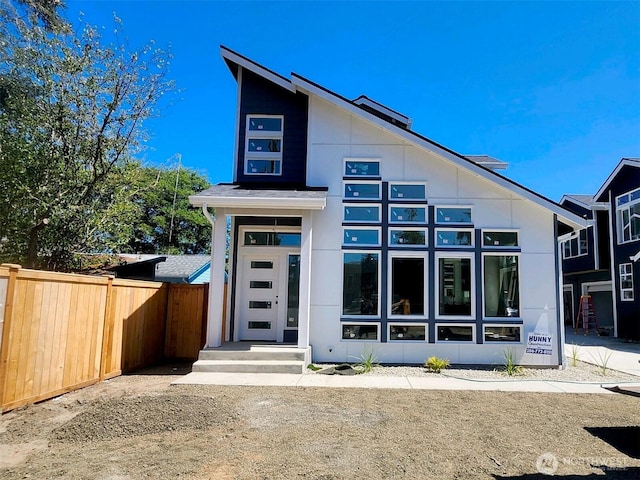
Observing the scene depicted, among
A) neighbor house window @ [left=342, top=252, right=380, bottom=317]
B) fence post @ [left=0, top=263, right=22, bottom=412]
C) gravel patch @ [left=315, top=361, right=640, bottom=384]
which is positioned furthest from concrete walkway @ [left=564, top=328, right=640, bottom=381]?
fence post @ [left=0, top=263, right=22, bottom=412]

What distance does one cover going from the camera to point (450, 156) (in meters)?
9.00

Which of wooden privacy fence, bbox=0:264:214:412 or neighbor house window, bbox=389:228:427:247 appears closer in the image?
wooden privacy fence, bbox=0:264:214:412

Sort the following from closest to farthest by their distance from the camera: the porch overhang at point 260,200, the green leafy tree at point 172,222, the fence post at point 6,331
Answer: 1. the fence post at point 6,331
2. the porch overhang at point 260,200
3. the green leafy tree at point 172,222

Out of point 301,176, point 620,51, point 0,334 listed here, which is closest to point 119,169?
point 301,176

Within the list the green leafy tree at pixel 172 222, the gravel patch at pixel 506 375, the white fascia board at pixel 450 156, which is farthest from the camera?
the green leafy tree at pixel 172 222

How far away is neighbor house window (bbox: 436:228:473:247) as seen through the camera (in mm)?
9172

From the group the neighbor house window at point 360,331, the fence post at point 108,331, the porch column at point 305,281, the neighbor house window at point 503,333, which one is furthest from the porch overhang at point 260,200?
the neighbor house window at point 503,333

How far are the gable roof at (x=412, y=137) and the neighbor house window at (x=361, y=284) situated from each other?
9.09ft

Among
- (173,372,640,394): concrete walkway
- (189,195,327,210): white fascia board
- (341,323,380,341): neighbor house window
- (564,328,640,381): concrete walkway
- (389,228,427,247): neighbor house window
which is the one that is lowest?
(564,328,640,381): concrete walkway

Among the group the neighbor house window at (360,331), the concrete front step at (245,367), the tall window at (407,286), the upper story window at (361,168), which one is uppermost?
the upper story window at (361,168)

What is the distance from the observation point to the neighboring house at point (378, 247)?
29.0 ft

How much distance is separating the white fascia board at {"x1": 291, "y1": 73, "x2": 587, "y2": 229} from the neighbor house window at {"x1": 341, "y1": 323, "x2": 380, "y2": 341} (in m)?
4.09

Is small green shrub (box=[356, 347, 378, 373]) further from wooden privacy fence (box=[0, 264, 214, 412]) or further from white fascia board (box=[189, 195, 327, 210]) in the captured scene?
wooden privacy fence (box=[0, 264, 214, 412])

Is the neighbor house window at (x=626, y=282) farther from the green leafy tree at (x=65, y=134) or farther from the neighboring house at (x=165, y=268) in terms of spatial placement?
the green leafy tree at (x=65, y=134)
